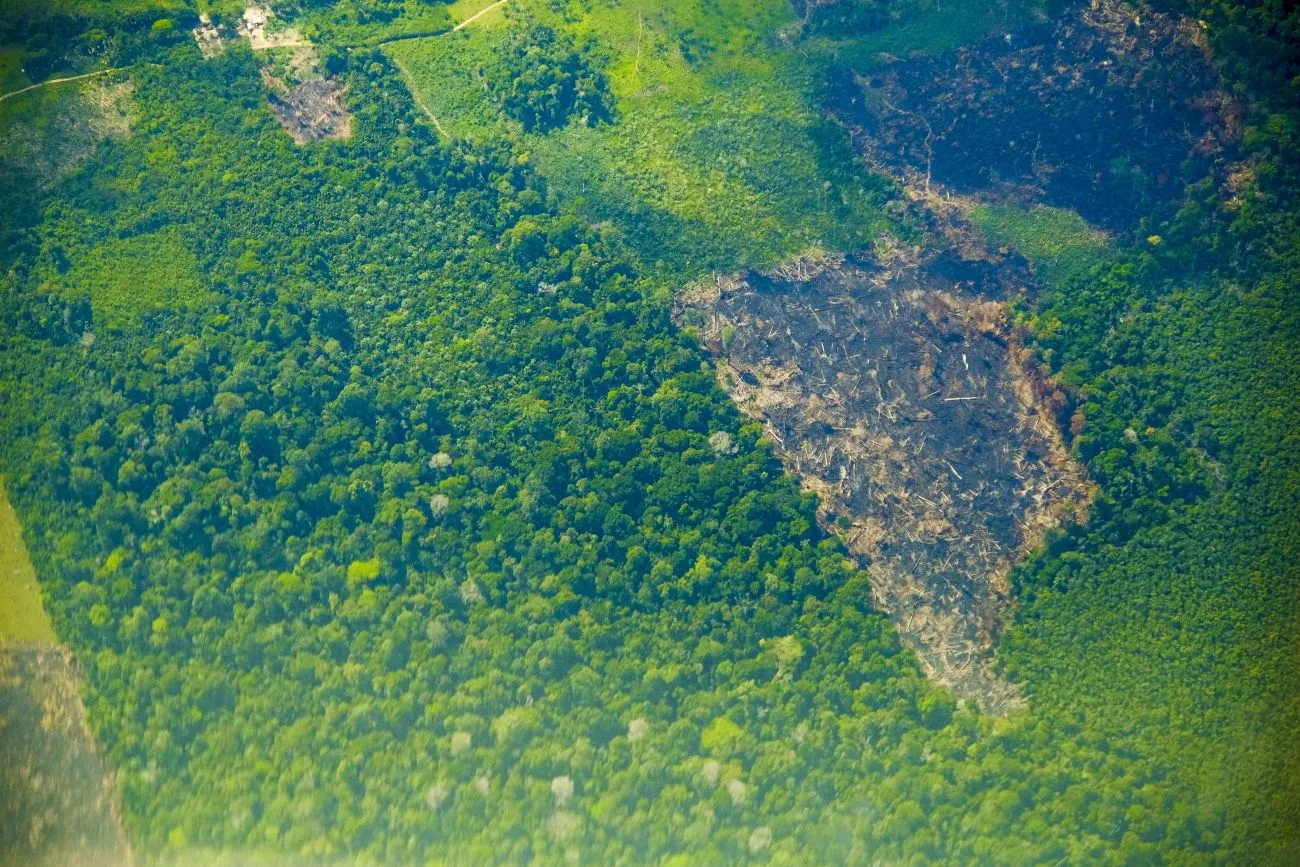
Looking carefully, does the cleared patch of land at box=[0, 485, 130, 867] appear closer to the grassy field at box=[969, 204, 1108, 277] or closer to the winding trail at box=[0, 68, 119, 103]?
the winding trail at box=[0, 68, 119, 103]

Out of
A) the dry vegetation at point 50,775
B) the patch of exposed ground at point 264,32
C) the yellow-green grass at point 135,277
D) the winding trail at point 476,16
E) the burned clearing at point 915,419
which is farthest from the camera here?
the winding trail at point 476,16

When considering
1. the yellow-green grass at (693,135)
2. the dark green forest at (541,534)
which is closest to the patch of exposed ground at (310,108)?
the dark green forest at (541,534)

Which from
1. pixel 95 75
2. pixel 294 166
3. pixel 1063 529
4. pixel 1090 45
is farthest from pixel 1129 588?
pixel 95 75

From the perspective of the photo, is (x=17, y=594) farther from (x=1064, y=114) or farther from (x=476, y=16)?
(x=1064, y=114)

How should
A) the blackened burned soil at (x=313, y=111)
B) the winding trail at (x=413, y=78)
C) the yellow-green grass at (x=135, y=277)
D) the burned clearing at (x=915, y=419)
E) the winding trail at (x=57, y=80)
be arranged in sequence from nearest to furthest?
the burned clearing at (x=915, y=419), the yellow-green grass at (x=135, y=277), the winding trail at (x=57, y=80), the blackened burned soil at (x=313, y=111), the winding trail at (x=413, y=78)

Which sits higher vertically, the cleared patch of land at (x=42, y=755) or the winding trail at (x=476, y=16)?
the winding trail at (x=476, y=16)

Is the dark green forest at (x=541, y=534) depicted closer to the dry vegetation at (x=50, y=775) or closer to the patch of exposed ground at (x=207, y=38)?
the dry vegetation at (x=50, y=775)
